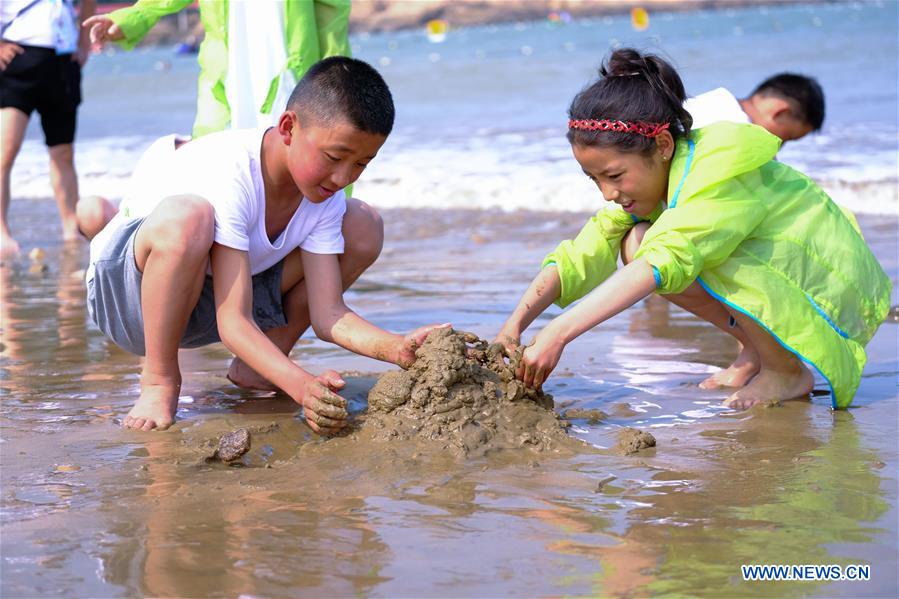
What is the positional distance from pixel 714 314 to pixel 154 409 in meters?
1.67

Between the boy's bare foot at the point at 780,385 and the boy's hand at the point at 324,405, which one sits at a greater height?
the boy's hand at the point at 324,405

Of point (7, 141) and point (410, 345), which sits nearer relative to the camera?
point (410, 345)

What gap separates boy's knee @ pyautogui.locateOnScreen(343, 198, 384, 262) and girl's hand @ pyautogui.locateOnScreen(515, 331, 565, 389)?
0.68 metres

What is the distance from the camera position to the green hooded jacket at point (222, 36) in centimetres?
399

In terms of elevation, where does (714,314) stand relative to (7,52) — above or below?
below

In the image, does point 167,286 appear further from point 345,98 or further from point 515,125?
point 515,125

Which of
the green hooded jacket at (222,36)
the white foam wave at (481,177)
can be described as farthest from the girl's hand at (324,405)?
the white foam wave at (481,177)

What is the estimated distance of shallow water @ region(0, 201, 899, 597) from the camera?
183 centimetres

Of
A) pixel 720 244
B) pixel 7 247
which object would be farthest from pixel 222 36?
pixel 7 247

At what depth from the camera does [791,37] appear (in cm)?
3055

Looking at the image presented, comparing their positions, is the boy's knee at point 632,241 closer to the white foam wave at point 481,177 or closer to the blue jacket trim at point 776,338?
the blue jacket trim at point 776,338

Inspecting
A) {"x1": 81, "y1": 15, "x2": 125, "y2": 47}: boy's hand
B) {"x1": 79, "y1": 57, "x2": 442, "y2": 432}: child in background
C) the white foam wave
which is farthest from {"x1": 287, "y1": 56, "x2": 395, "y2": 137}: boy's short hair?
the white foam wave

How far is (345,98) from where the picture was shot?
2.70 metres

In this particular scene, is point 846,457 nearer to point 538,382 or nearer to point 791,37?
point 538,382
